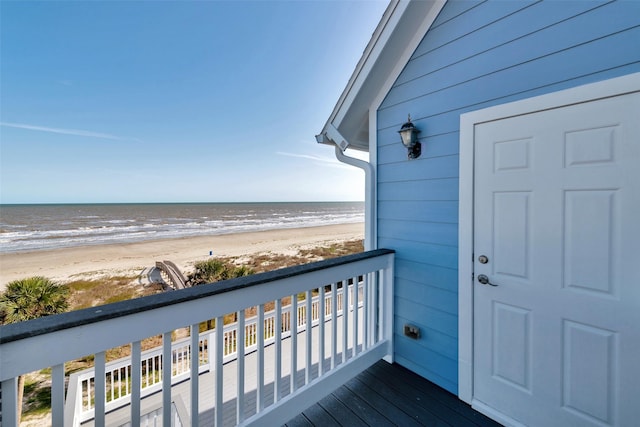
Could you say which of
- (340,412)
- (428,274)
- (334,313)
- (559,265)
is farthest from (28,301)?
(559,265)

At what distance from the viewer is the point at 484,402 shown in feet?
5.97

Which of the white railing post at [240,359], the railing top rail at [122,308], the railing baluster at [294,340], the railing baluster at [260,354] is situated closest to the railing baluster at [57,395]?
the railing top rail at [122,308]

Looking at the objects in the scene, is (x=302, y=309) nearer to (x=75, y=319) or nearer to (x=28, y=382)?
(x=28, y=382)

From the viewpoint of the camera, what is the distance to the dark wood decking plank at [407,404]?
1.74 metres

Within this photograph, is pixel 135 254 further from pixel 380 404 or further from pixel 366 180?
pixel 380 404

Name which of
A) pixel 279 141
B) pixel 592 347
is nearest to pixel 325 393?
pixel 592 347

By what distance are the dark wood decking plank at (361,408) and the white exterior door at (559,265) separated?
73cm

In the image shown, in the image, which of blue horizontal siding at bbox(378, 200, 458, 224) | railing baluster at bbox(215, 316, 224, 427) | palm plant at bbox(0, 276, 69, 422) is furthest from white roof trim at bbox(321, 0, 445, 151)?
palm plant at bbox(0, 276, 69, 422)

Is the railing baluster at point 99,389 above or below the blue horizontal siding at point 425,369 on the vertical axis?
above

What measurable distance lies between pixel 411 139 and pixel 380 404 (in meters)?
2.01

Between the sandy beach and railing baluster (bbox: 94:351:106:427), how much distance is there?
1074 centimetres

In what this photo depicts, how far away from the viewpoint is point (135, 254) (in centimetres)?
1275

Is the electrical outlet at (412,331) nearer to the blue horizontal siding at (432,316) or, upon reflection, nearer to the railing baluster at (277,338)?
the blue horizontal siding at (432,316)

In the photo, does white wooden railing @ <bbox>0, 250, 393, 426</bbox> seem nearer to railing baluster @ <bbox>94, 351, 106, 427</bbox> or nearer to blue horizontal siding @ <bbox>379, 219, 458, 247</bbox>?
railing baluster @ <bbox>94, 351, 106, 427</bbox>
